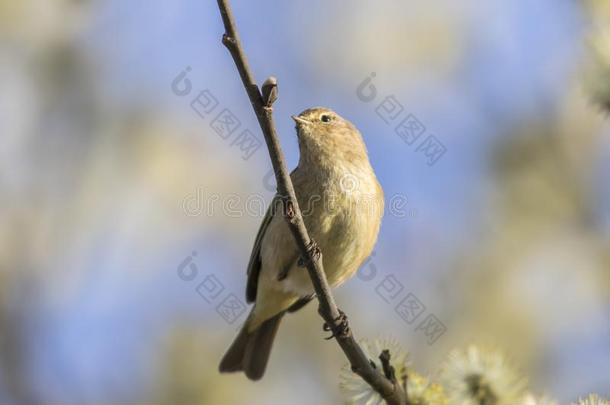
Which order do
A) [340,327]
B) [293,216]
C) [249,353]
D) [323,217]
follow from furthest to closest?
[249,353] < [323,217] < [340,327] < [293,216]

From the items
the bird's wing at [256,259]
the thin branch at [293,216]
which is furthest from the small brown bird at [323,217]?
the thin branch at [293,216]

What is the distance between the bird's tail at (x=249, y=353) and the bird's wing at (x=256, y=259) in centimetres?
42

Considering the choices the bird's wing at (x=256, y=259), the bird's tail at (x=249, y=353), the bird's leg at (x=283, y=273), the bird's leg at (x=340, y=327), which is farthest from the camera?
the bird's tail at (x=249, y=353)

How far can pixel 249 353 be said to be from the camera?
7.09 metres

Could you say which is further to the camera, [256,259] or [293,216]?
[256,259]

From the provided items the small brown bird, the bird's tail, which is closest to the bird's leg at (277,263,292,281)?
the small brown bird

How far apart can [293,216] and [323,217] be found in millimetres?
1747

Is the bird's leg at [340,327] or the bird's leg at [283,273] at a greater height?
the bird's leg at [283,273]

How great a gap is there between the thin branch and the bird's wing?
1914 millimetres

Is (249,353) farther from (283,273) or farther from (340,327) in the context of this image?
(340,327)

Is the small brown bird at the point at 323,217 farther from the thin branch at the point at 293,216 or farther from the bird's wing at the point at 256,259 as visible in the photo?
the thin branch at the point at 293,216

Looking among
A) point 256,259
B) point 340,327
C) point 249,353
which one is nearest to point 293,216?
point 340,327

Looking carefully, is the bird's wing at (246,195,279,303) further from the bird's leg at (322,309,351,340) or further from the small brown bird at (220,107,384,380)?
the bird's leg at (322,309,351,340)

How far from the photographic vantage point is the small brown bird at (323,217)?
220 inches
